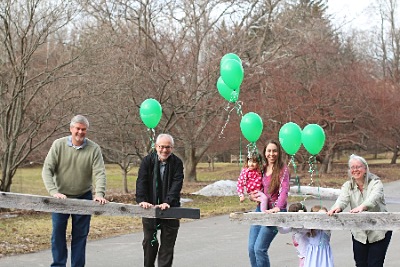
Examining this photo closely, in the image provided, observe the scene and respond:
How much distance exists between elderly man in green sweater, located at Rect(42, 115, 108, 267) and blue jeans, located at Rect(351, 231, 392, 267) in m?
2.74

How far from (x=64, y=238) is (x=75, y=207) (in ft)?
1.84

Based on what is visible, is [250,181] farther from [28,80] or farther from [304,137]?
[28,80]

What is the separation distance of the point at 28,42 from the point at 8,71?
35.0 inches

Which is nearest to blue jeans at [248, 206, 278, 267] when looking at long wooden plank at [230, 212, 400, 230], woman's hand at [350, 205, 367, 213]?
long wooden plank at [230, 212, 400, 230]

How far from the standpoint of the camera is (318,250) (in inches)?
249

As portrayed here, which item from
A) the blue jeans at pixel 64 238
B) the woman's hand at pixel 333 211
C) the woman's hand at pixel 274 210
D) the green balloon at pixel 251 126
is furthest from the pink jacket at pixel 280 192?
the green balloon at pixel 251 126

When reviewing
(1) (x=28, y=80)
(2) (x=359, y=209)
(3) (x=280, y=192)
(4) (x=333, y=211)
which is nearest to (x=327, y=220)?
(4) (x=333, y=211)

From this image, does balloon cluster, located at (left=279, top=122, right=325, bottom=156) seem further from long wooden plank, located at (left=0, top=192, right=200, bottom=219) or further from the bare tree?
the bare tree

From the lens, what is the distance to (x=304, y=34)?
25.7 meters

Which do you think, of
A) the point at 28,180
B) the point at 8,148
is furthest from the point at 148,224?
the point at 28,180

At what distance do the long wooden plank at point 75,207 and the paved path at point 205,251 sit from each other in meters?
1.79

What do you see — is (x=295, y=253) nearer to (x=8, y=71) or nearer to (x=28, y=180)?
(x=8, y=71)

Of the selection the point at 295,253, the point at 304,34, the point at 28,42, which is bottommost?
the point at 295,253

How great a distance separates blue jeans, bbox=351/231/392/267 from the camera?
602 centimetres
